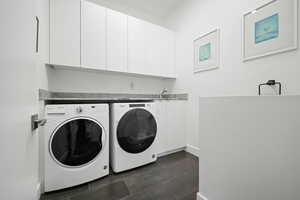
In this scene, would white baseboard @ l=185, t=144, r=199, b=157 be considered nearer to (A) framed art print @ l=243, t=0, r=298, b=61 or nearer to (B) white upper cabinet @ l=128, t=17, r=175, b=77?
(B) white upper cabinet @ l=128, t=17, r=175, b=77

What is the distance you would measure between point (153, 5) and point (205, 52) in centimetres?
145

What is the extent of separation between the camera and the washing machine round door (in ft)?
5.00

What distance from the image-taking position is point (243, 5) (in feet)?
4.78

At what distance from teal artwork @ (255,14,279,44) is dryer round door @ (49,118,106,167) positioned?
6.50ft

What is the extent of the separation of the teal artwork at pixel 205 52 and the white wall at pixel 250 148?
46.2 inches

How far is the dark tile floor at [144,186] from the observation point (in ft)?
3.86

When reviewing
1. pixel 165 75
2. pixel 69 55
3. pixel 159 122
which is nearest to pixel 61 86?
pixel 69 55

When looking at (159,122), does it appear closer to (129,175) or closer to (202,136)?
(129,175)

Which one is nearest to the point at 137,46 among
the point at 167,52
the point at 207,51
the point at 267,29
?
the point at 167,52

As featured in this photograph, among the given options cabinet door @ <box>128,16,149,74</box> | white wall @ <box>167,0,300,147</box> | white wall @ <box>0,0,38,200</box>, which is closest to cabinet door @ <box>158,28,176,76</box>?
white wall @ <box>167,0,300,147</box>

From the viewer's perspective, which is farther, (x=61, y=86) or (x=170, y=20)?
(x=170, y=20)

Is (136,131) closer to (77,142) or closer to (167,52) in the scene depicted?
(77,142)

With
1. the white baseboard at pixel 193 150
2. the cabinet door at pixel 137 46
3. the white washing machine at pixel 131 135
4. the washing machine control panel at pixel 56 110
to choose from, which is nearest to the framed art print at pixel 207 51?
the cabinet door at pixel 137 46

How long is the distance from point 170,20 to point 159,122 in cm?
215
